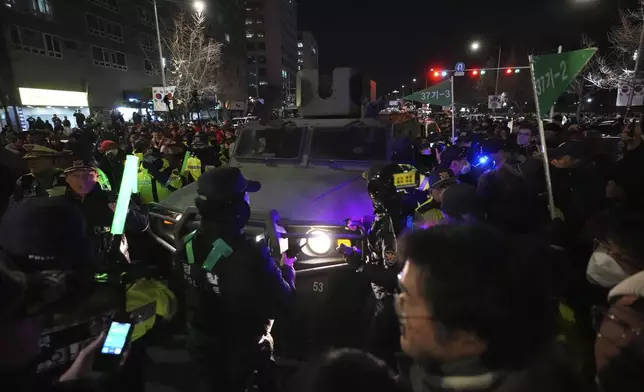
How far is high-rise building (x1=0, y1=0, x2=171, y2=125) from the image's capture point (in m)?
26.2

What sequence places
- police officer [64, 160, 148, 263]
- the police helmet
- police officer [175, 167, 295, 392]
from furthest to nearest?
the police helmet
police officer [64, 160, 148, 263]
police officer [175, 167, 295, 392]

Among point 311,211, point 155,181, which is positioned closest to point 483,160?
point 311,211

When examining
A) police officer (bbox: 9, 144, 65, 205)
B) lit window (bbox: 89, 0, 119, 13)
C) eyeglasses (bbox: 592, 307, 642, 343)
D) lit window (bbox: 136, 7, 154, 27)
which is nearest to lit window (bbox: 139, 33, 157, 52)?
lit window (bbox: 136, 7, 154, 27)

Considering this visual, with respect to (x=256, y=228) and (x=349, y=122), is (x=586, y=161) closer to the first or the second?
(x=349, y=122)

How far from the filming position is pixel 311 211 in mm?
3916

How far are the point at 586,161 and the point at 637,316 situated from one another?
3.43 m

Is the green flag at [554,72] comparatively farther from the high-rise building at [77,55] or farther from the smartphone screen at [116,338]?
the high-rise building at [77,55]

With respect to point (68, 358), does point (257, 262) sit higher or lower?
higher

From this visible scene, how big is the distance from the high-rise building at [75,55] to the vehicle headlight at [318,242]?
30.1 meters

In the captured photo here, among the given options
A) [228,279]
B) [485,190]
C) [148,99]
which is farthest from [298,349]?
[148,99]

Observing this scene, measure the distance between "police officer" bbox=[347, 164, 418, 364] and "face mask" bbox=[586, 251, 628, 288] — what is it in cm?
121

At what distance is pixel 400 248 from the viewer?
131 cm

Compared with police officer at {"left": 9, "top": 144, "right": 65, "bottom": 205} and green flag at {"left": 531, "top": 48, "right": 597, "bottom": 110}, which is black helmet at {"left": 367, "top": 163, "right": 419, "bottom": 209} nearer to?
green flag at {"left": 531, "top": 48, "right": 597, "bottom": 110}

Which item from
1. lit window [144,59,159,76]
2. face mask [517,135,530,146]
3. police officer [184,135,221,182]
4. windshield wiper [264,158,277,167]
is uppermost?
lit window [144,59,159,76]
